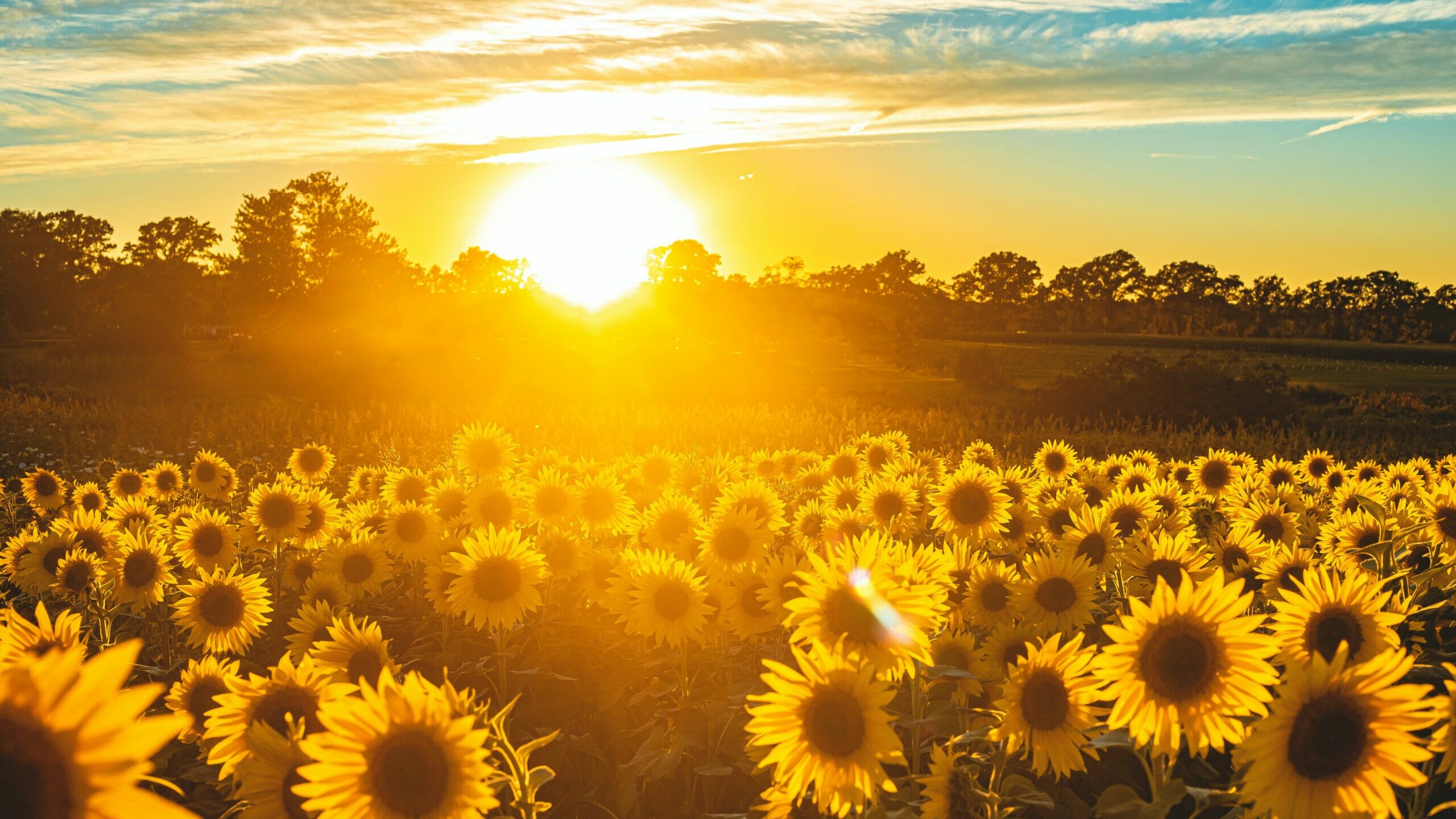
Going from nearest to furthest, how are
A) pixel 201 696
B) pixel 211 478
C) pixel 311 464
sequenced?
1. pixel 201 696
2. pixel 211 478
3. pixel 311 464

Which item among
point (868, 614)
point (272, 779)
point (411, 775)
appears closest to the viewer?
point (411, 775)

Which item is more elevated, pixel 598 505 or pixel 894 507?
pixel 894 507

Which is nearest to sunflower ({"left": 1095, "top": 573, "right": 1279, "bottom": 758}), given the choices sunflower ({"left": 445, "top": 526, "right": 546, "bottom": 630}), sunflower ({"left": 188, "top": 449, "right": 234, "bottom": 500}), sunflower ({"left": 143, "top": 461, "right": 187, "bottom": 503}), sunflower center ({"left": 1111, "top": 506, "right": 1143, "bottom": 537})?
sunflower ({"left": 445, "top": 526, "right": 546, "bottom": 630})

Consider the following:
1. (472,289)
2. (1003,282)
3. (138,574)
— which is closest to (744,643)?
(138,574)

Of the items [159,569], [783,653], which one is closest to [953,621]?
[783,653]

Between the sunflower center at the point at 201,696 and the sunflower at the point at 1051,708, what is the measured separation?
2.29m

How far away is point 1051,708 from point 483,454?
4522mm

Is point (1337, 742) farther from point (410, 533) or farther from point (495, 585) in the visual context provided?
point (410, 533)

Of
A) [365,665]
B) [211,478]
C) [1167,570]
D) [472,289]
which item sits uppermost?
[1167,570]

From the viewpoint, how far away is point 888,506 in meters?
4.91

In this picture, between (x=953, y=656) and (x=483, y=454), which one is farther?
(x=483, y=454)

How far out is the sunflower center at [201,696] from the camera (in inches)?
112

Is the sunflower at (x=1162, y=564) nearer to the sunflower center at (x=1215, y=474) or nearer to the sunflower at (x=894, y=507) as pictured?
the sunflower at (x=894, y=507)

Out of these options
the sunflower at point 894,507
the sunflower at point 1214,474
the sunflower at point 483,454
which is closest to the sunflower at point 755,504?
the sunflower at point 894,507
